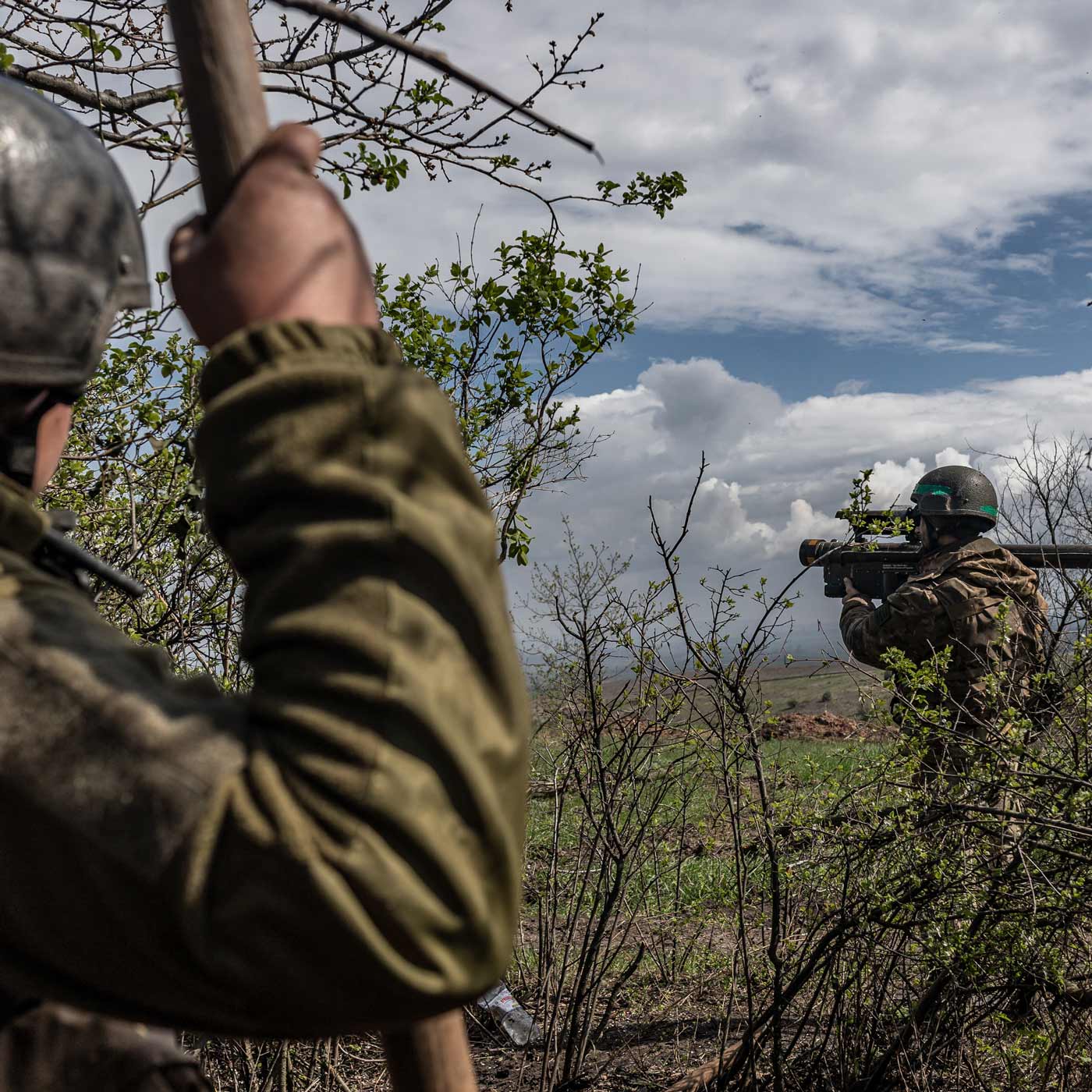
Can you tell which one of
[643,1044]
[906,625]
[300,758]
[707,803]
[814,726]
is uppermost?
[300,758]

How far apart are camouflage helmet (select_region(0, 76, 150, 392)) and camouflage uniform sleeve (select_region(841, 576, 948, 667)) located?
6.95 meters

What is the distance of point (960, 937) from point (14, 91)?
13.4ft

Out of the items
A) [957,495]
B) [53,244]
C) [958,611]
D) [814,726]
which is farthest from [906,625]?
[814,726]

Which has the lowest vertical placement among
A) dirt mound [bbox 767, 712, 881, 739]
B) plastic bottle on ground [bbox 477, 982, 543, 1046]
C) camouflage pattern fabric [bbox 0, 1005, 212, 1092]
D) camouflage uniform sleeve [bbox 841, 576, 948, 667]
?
dirt mound [bbox 767, 712, 881, 739]

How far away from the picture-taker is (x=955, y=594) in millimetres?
7609

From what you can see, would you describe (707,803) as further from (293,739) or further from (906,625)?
(293,739)

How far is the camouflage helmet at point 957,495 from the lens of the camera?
335 inches

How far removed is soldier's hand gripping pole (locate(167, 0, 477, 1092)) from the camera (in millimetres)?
908

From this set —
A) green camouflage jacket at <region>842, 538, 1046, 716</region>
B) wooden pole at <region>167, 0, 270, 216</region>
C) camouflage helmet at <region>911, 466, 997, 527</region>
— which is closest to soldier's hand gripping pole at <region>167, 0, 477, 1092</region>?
wooden pole at <region>167, 0, 270, 216</region>

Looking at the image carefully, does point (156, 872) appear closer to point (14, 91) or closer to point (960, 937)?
point (14, 91)

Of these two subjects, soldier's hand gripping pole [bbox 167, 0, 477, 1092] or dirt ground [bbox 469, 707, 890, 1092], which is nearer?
soldier's hand gripping pole [bbox 167, 0, 477, 1092]

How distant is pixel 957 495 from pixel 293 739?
8508 mm

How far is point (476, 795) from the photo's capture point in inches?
29.4

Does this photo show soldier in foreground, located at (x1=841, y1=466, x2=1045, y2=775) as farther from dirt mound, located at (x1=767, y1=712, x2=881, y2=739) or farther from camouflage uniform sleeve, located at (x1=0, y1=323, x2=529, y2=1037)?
dirt mound, located at (x1=767, y1=712, x2=881, y2=739)
